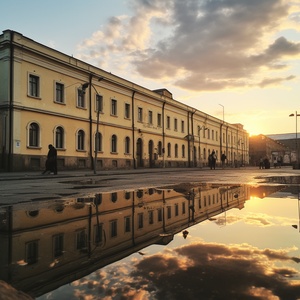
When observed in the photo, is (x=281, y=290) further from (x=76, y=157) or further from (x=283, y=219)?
(x=76, y=157)

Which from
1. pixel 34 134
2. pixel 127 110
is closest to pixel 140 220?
pixel 34 134

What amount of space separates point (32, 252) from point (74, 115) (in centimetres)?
2805

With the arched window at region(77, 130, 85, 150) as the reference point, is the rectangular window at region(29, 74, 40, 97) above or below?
above

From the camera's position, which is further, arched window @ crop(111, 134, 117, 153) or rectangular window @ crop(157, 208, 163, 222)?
arched window @ crop(111, 134, 117, 153)

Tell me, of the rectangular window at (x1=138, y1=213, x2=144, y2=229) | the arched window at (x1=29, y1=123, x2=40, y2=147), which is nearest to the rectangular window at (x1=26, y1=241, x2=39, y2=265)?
the rectangular window at (x1=138, y1=213, x2=144, y2=229)

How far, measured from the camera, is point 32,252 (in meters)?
2.74

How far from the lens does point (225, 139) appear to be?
2852 inches

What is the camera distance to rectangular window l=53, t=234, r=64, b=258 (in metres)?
2.70

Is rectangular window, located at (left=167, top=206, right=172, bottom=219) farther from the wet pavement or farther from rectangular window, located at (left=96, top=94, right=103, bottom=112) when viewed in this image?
rectangular window, located at (left=96, top=94, right=103, bottom=112)

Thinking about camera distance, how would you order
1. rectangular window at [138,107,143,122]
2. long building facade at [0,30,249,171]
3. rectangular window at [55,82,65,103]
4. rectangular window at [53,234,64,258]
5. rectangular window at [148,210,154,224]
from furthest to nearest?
rectangular window at [138,107,143,122] < rectangular window at [55,82,65,103] < long building facade at [0,30,249,171] < rectangular window at [148,210,154,224] < rectangular window at [53,234,64,258]

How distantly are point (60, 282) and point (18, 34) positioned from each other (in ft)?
84.9

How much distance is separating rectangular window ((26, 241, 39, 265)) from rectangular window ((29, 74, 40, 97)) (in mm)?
24849

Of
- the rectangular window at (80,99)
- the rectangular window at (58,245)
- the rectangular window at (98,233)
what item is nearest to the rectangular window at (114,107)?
the rectangular window at (80,99)

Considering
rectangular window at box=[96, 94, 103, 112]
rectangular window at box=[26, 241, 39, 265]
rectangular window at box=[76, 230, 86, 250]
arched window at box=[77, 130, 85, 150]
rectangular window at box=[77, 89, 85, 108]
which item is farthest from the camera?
rectangular window at box=[96, 94, 103, 112]
